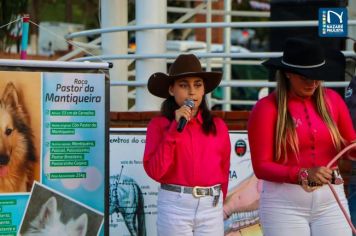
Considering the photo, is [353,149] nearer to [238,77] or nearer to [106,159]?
[106,159]

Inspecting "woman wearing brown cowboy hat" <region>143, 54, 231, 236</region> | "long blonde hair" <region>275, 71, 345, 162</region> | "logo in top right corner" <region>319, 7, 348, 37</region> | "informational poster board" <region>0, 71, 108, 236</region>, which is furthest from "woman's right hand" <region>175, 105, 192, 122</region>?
"logo in top right corner" <region>319, 7, 348, 37</region>

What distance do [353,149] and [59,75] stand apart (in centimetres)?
196

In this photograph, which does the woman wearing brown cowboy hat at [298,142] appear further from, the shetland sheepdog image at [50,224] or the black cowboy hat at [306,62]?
the shetland sheepdog image at [50,224]

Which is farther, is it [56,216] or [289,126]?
[56,216]

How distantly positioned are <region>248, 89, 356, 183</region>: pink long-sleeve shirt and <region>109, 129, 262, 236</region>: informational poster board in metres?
2.11

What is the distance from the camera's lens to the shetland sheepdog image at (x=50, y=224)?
5898mm

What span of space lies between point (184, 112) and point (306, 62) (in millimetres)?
801

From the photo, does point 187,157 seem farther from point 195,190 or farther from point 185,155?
point 195,190

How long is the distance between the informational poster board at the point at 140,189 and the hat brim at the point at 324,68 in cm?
198

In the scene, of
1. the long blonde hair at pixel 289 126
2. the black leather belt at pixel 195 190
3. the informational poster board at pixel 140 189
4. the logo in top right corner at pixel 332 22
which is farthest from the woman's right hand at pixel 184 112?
the logo in top right corner at pixel 332 22

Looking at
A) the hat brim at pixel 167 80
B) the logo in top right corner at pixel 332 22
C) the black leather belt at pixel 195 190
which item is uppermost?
the logo in top right corner at pixel 332 22

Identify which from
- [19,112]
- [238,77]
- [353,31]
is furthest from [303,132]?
[238,77]

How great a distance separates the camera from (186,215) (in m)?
5.65

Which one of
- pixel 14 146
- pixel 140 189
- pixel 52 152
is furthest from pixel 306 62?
pixel 140 189
